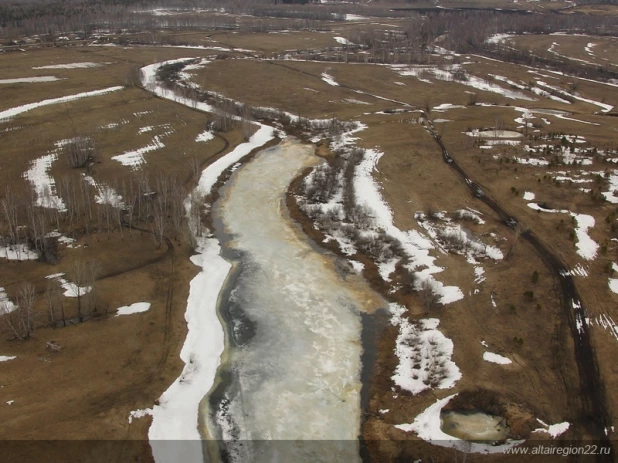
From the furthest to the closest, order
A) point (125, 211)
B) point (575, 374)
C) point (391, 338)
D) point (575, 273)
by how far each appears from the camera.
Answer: point (125, 211), point (575, 273), point (391, 338), point (575, 374)

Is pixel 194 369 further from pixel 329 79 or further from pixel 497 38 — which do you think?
pixel 497 38

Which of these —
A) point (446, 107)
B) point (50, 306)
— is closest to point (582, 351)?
point (50, 306)

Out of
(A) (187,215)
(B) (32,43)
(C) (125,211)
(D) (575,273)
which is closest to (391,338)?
(D) (575,273)

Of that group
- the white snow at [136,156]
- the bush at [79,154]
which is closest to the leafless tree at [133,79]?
the white snow at [136,156]

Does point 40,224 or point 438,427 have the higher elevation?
point 40,224

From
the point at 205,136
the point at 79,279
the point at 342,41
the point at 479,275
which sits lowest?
the point at 479,275

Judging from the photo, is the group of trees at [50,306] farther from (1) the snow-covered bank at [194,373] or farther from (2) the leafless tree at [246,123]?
(2) the leafless tree at [246,123]

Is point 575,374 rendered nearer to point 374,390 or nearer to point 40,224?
point 374,390
